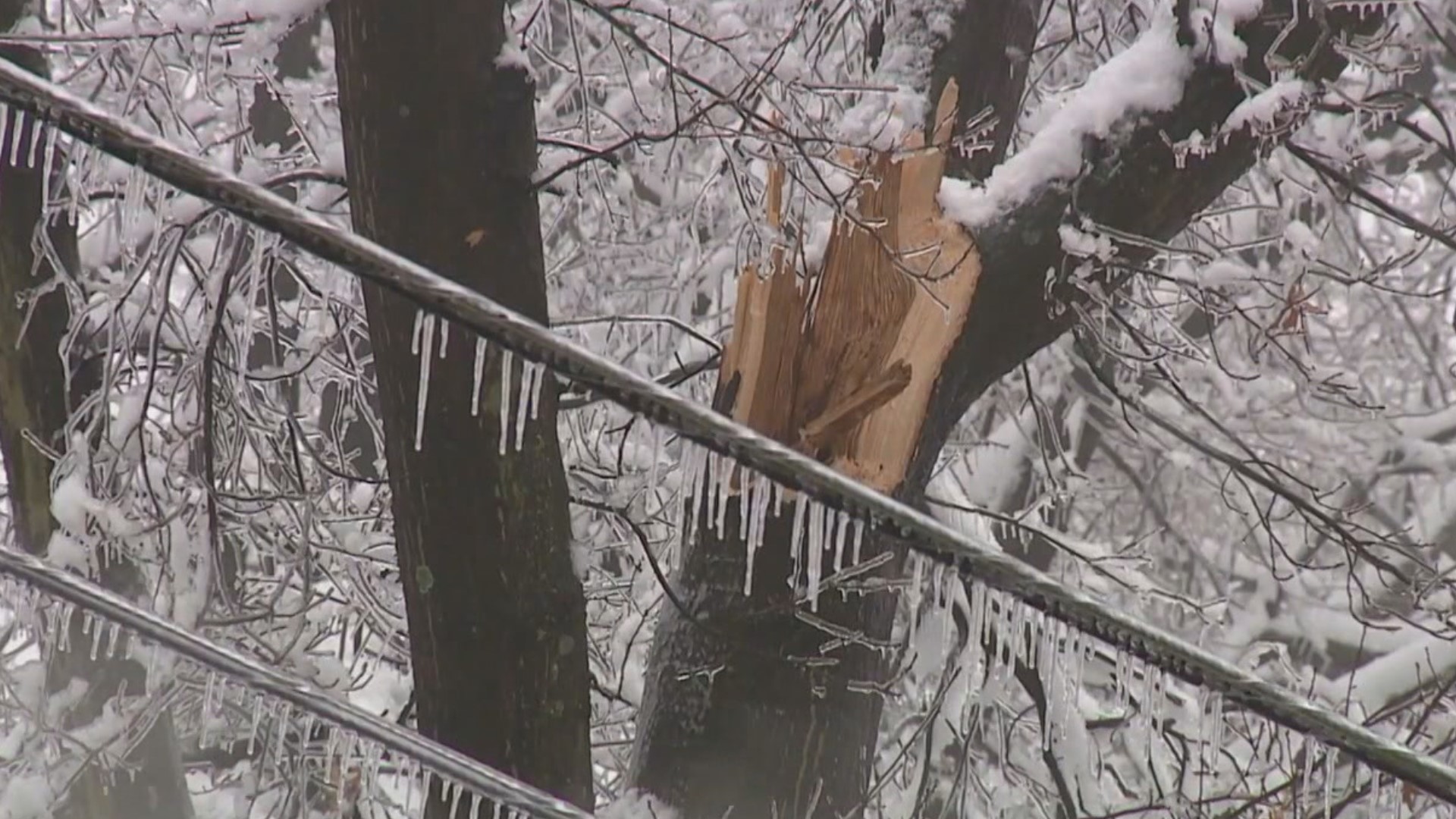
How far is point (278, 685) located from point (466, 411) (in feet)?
2.46

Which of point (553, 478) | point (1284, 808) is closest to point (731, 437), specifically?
point (553, 478)

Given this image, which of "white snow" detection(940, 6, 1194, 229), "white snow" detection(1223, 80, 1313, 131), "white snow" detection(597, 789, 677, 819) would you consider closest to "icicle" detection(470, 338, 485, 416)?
"white snow" detection(597, 789, 677, 819)

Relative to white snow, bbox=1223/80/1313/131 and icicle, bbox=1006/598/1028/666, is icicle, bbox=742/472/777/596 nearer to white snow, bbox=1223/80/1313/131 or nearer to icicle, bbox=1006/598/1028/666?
icicle, bbox=1006/598/1028/666

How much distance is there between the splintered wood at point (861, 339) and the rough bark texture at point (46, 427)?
1.98 metres

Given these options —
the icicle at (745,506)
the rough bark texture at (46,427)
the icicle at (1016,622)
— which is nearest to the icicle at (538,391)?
the icicle at (745,506)

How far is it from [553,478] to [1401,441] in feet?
18.6

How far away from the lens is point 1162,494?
24.3ft

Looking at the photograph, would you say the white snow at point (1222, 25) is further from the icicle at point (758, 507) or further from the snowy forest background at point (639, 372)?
the icicle at point (758, 507)

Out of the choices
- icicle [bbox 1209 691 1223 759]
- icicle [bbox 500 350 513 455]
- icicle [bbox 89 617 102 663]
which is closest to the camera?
icicle [bbox 1209 691 1223 759]

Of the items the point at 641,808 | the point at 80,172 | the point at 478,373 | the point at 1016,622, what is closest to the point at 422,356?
the point at 478,373

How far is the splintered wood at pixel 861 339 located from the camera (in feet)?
8.97

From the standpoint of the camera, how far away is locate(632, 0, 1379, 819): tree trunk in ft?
9.02

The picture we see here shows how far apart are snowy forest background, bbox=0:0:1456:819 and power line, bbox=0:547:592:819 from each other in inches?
16.7

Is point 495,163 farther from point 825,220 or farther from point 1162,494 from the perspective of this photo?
point 1162,494
